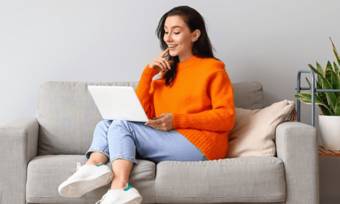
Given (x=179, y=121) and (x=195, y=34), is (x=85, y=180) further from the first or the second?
(x=195, y=34)

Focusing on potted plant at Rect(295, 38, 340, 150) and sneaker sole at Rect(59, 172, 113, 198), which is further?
potted plant at Rect(295, 38, 340, 150)

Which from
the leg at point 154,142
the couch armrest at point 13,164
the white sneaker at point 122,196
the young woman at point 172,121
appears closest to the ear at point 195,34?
the young woman at point 172,121

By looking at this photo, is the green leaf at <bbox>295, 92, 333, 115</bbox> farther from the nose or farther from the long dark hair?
the nose

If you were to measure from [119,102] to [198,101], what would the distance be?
0.43 m

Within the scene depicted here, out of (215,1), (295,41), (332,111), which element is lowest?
(332,111)

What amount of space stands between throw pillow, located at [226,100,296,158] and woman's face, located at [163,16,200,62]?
0.52 metres

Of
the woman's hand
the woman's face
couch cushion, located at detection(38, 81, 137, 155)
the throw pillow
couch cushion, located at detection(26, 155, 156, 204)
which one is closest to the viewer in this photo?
couch cushion, located at detection(26, 155, 156, 204)

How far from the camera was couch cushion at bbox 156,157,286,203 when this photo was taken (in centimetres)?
161

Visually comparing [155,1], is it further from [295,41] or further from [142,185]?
[142,185]

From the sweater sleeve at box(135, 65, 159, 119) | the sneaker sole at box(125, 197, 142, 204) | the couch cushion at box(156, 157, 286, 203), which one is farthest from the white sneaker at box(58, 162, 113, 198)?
the sweater sleeve at box(135, 65, 159, 119)

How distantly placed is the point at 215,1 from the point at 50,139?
1383mm

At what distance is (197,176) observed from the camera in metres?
1.62

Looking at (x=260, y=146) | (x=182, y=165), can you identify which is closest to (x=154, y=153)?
(x=182, y=165)

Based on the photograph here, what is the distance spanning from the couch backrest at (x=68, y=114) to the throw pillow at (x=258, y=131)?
252 millimetres
